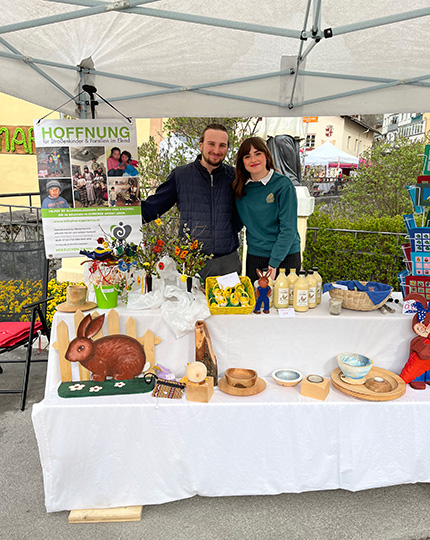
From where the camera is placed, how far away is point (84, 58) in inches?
95.5

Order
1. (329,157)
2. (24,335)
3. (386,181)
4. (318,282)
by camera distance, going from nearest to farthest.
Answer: (318,282), (24,335), (386,181), (329,157)

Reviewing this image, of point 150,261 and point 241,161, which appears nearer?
point 150,261

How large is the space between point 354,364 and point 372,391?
0.16m

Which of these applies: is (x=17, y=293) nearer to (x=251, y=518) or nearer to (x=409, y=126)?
(x=251, y=518)

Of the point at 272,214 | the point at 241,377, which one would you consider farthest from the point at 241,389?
the point at 272,214

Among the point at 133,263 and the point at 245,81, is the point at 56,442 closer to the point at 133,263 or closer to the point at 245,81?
the point at 133,263

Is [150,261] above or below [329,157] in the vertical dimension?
below

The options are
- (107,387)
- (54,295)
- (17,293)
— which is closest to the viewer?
(107,387)

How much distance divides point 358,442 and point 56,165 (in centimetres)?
240

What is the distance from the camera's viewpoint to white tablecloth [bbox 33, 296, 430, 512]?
1.81 meters

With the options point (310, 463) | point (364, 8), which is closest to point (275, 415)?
point (310, 463)

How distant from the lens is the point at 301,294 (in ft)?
7.00

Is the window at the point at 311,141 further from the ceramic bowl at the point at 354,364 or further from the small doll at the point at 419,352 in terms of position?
the ceramic bowl at the point at 354,364

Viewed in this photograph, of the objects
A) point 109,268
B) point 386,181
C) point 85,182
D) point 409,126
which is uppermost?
point 409,126
